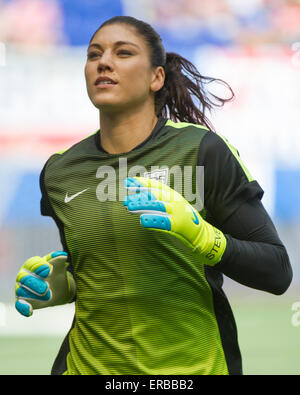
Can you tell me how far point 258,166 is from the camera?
4230mm

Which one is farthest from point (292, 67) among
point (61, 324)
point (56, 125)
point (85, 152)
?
point (85, 152)

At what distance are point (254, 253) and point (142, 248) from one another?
1.03 ft

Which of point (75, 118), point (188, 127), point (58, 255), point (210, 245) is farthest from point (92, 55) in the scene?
point (75, 118)

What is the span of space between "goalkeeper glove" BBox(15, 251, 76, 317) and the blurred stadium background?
2.21 metres

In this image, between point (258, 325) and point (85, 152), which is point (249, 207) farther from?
point (258, 325)

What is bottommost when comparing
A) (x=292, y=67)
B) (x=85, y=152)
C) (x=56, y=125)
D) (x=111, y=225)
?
(x=111, y=225)

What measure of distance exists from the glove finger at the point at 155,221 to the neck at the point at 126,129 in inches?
17.8

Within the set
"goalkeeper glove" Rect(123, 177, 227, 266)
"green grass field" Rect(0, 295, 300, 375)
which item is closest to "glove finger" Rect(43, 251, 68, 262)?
"goalkeeper glove" Rect(123, 177, 227, 266)

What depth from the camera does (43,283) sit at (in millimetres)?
1812

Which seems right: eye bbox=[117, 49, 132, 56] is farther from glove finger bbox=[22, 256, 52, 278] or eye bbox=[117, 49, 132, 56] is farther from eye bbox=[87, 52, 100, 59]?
glove finger bbox=[22, 256, 52, 278]

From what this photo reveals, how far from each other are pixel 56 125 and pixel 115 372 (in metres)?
2.77

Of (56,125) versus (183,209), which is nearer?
(183,209)

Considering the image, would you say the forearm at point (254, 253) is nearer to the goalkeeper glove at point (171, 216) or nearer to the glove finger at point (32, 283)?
the goalkeeper glove at point (171, 216)

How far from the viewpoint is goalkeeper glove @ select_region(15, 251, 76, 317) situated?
180cm
